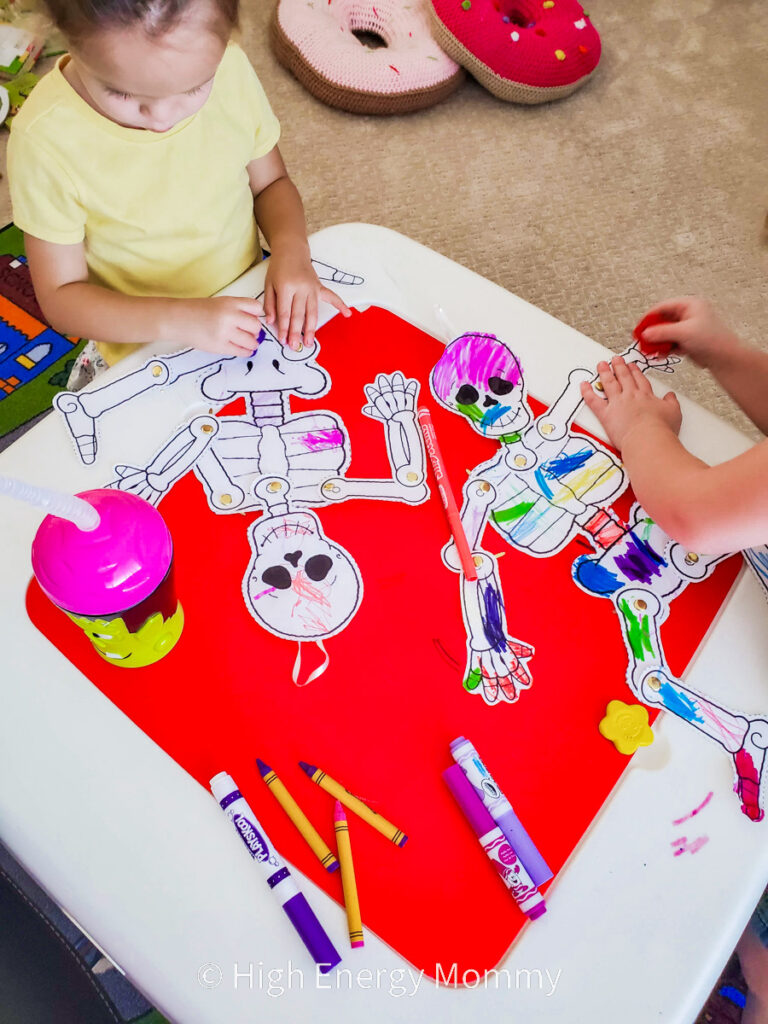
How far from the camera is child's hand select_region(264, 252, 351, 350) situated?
2.14 ft

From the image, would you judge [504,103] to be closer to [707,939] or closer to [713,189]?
[713,189]

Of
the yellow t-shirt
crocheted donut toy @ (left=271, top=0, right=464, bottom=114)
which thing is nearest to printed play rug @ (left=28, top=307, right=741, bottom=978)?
the yellow t-shirt

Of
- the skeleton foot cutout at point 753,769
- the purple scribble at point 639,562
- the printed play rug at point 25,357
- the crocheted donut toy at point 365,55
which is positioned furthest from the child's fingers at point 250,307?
the crocheted donut toy at point 365,55

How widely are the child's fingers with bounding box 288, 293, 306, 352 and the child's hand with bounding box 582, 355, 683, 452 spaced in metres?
0.24

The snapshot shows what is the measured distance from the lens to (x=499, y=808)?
472mm

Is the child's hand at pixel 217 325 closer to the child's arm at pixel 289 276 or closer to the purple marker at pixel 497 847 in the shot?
the child's arm at pixel 289 276

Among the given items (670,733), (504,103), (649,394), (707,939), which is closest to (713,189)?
(504,103)

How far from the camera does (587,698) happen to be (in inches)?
20.3

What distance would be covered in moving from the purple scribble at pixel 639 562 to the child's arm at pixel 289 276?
0.30 meters

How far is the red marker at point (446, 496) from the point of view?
0.56 metres

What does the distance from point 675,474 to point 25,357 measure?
1.00 m

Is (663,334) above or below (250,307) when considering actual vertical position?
below

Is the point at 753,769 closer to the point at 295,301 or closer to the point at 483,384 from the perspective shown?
the point at 483,384

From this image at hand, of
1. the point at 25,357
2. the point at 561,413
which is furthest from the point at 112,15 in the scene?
the point at 25,357
